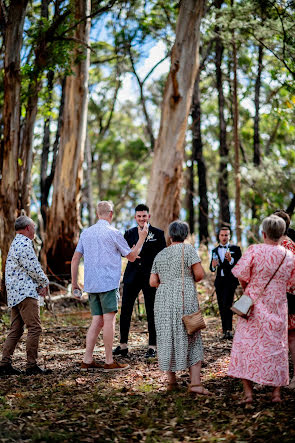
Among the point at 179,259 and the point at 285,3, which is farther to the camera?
the point at 285,3

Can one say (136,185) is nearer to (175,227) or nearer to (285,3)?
(285,3)

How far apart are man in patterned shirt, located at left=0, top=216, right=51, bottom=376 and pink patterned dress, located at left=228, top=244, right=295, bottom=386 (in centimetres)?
260

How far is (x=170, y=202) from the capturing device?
46.0ft

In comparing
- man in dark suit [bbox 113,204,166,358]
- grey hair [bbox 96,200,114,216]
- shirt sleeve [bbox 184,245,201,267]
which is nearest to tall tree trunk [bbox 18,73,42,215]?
man in dark suit [bbox 113,204,166,358]

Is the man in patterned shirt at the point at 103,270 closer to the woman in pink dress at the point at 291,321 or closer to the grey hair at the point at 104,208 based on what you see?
the grey hair at the point at 104,208

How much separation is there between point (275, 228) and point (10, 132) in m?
8.10

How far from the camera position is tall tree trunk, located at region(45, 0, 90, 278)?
15.7m

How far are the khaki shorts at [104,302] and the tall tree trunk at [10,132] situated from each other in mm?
5294

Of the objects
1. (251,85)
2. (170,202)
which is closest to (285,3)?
(170,202)

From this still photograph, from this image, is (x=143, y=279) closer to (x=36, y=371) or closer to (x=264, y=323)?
(x=36, y=371)

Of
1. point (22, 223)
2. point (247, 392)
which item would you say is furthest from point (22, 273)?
point (247, 392)

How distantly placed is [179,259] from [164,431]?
1772 mm

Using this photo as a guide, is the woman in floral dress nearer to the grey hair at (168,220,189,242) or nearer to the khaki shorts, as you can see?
the grey hair at (168,220,189,242)

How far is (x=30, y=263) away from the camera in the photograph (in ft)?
22.4
